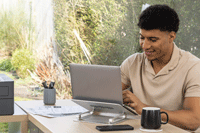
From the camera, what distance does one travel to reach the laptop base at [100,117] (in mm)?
1564

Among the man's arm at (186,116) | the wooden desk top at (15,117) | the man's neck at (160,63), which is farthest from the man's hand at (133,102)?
the wooden desk top at (15,117)

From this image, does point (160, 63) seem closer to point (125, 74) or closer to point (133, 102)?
point (125, 74)

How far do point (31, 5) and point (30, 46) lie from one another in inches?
23.8

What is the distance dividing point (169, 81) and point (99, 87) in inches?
22.0

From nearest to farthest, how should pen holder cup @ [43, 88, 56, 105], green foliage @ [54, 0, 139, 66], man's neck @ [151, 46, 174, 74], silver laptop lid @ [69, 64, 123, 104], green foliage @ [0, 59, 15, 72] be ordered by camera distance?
silver laptop lid @ [69, 64, 123, 104], man's neck @ [151, 46, 174, 74], pen holder cup @ [43, 88, 56, 105], green foliage @ [0, 59, 15, 72], green foliage @ [54, 0, 139, 66]

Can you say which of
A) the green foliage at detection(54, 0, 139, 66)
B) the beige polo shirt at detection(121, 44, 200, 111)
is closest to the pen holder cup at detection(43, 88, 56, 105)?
the beige polo shirt at detection(121, 44, 200, 111)

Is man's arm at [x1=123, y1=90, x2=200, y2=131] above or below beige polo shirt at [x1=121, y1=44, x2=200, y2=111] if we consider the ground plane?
below

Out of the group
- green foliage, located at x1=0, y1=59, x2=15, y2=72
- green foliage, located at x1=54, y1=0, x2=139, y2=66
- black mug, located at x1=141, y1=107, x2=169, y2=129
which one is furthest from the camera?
green foliage, located at x1=54, y1=0, x2=139, y2=66

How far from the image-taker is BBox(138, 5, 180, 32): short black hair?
1.84m

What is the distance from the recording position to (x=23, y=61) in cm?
416

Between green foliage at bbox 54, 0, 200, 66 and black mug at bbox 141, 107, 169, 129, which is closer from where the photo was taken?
black mug at bbox 141, 107, 169, 129

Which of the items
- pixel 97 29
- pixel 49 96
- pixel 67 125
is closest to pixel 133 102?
pixel 67 125

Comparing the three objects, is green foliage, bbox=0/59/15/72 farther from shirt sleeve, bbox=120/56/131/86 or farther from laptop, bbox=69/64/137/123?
laptop, bbox=69/64/137/123

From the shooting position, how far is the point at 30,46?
4.20 metres
